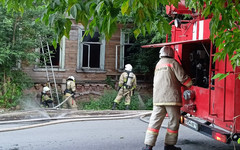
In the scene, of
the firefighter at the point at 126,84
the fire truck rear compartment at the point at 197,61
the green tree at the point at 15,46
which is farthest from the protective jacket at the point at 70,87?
the fire truck rear compartment at the point at 197,61

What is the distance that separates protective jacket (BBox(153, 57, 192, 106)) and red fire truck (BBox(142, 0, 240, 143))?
1.08 feet

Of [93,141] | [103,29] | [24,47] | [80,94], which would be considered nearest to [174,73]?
[93,141]

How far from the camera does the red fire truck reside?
4.86 metres

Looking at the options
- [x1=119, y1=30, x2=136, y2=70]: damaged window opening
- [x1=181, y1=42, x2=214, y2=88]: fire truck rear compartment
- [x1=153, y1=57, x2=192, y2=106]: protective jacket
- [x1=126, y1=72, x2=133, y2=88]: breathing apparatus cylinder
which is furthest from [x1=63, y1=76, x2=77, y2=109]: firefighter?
[x1=153, y1=57, x2=192, y2=106]: protective jacket

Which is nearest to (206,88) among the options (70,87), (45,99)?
(70,87)

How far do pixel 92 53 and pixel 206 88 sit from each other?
10586 mm

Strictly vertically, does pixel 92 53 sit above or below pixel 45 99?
above

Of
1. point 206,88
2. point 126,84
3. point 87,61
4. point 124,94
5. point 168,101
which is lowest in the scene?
point 124,94

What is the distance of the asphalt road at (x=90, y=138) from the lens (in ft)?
20.3

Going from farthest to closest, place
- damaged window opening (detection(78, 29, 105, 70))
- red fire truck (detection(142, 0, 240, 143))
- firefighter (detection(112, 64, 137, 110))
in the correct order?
1. damaged window opening (detection(78, 29, 105, 70))
2. firefighter (detection(112, 64, 137, 110))
3. red fire truck (detection(142, 0, 240, 143))

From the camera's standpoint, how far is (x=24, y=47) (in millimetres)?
12102

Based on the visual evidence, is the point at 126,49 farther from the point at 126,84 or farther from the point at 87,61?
the point at 126,84

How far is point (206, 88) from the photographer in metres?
5.80

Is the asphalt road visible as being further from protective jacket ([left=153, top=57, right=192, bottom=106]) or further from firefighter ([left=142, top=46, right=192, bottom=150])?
protective jacket ([left=153, top=57, right=192, bottom=106])
